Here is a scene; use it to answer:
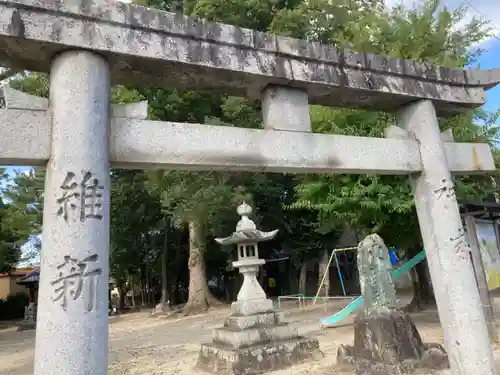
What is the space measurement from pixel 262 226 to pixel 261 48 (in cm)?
1847

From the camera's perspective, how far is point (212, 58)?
3064 mm

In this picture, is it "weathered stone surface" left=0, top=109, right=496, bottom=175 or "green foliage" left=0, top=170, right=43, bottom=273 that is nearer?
"weathered stone surface" left=0, top=109, right=496, bottom=175

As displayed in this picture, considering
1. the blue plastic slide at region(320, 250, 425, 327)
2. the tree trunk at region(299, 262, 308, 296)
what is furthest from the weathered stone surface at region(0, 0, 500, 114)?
the tree trunk at region(299, 262, 308, 296)

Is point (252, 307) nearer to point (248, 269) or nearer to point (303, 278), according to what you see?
point (248, 269)

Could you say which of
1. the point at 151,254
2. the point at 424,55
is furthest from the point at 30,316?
the point at 424,55

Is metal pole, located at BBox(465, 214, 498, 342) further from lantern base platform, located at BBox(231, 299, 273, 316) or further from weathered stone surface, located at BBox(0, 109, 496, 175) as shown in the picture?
weathered stone surface, located at BBox(0, 109, 496, 175)

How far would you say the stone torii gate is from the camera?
2.47 m

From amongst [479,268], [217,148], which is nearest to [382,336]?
[479,268]

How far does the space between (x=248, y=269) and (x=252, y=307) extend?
0.95 meters

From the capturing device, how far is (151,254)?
26.1 m

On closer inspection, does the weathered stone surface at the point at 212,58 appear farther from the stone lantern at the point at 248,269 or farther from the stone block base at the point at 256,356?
the stone lantern at the point at 248,269

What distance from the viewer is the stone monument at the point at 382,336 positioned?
6398 mm

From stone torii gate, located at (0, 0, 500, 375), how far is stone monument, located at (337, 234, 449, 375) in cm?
307

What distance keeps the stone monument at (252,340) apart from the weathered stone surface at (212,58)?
18.0ft
